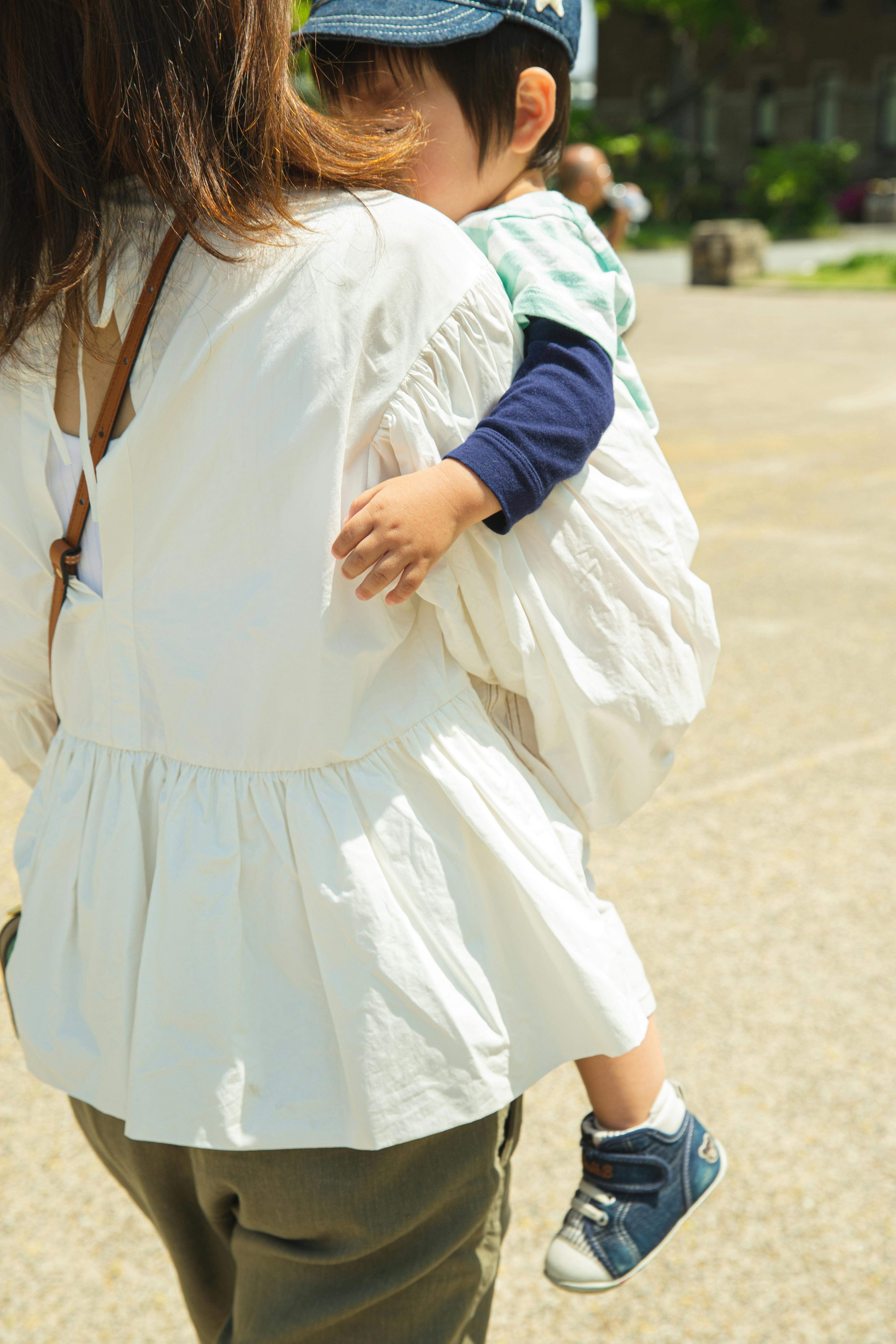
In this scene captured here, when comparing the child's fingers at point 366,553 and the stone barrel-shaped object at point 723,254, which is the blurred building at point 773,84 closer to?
the stone barrel-shaped object at point 723,254

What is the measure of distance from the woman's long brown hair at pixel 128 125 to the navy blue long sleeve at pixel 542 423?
10.7 inches

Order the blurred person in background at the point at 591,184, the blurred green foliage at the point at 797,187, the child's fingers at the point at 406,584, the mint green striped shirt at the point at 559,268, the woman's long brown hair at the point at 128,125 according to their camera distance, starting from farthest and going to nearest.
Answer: the blurred green foliage at the point at 797,187, the blurred person in background at the point at 591,184, the mint green striped shirt at the point at 559,268, the child's fingers at the point at 406,584, the woman's long brown hair at the point at 128,125

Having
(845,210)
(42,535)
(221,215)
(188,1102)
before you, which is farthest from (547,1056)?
(845,210)

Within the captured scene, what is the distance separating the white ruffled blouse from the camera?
0.99 meters

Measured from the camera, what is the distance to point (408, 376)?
104 cm

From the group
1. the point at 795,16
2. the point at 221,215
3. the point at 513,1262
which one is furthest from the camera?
the point at 795,16

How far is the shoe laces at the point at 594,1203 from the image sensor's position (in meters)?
1.42

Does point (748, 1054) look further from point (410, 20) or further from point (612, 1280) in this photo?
point (410, 20)

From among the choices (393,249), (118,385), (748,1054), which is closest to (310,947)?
(118,385)

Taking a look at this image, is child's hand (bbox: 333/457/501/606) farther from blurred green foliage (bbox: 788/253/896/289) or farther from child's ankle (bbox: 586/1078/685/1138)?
A: blurred green foliage (bbox: 788/253/896/289)

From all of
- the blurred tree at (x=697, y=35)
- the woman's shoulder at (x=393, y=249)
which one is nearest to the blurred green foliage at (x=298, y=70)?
the woman's shoulder at (x=393, y=249)

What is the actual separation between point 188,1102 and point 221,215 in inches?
30.6

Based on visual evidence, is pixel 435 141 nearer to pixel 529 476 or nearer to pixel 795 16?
pixel 529 476

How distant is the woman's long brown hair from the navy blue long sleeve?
272 millimetres
